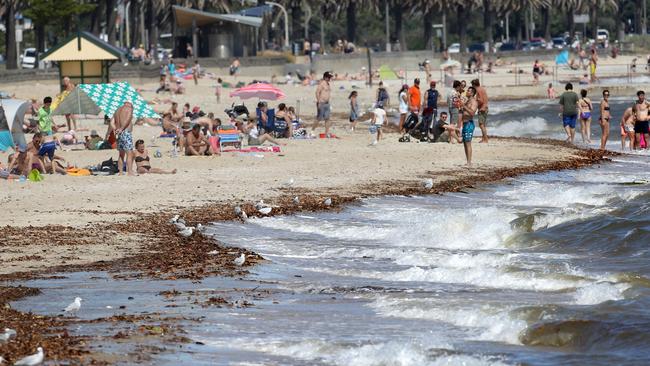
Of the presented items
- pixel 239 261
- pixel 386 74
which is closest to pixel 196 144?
pixel 239 261

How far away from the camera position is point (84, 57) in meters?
37.2

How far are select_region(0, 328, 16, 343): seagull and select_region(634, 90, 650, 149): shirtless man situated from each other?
18949 mm

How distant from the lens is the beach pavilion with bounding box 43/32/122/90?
37.1 m

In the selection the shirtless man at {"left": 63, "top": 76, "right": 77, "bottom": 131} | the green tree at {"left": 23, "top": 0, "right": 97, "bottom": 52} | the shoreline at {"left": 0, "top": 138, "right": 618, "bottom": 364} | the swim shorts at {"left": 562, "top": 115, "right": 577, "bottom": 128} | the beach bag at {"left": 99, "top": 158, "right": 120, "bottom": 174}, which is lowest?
the shoreline at {"left": 0, "top": 138, "right": 618, "bottom": 364}

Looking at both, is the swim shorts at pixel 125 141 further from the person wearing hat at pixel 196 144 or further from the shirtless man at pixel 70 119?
the shirtless man at pixel 70 119

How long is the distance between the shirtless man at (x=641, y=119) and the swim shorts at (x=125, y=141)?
10.7 metres

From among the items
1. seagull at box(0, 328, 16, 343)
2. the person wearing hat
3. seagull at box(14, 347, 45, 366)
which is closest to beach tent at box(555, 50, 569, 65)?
the person wearing hat

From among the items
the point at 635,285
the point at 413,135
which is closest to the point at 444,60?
the point at 413,135

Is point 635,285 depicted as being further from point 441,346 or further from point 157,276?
point 157,276

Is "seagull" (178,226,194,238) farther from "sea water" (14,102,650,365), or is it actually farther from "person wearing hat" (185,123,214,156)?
"person wearing hat" (185,123,214,156)

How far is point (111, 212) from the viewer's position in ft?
55.5

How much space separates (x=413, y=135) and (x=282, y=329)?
748 inches

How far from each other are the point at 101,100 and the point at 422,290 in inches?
689

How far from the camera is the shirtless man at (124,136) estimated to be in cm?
2072
